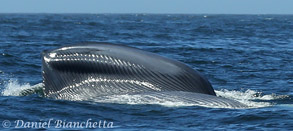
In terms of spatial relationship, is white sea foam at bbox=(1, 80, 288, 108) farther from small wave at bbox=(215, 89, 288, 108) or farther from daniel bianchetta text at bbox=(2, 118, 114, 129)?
daniel bianchetta text at bbox=(2, 118, 114, 129)

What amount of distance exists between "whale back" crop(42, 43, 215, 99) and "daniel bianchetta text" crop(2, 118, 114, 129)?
1.03 meters

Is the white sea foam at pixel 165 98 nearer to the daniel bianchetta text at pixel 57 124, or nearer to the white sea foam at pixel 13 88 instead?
the white sea foam at pixel 13 88

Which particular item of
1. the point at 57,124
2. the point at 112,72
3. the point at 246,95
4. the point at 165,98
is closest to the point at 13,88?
the point at 112,72

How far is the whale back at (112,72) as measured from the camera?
1227 centimetres

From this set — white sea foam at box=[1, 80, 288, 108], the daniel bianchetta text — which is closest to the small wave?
white sea foam at box=[1, 80, 288, 108]

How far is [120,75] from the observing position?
1244 cm

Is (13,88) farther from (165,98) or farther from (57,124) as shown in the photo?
(165,98)

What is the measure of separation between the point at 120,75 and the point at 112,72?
167 mm

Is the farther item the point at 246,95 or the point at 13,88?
the point at 13,88

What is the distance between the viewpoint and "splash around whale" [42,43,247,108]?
12250mm

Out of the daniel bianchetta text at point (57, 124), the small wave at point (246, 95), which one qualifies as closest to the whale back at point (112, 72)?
the daniel bianchetta text at point (57, 124)

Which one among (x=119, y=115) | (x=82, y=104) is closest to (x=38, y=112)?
(x=82, y=104)

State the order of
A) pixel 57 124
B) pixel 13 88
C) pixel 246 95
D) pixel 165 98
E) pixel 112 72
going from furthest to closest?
pixel 13 88 < pixel 246 95 < pixel 112 72 < pixel 165 98 < pixel 57 124

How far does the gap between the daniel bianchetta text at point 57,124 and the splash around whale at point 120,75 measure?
40.5 inches
